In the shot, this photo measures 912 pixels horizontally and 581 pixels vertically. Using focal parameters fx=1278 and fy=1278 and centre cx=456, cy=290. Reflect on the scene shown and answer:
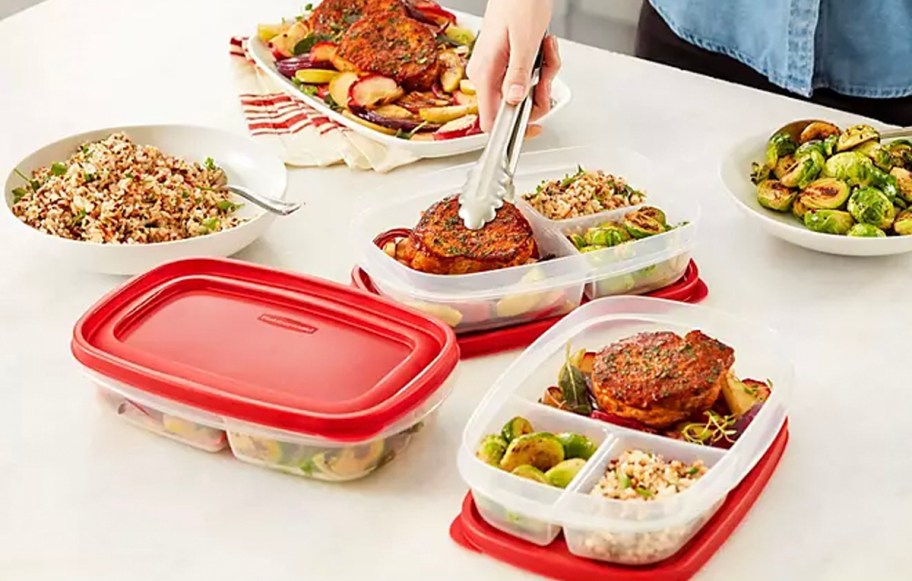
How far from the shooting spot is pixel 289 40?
6.73ft

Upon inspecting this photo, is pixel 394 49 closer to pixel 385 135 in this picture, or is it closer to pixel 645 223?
pixel 385 135

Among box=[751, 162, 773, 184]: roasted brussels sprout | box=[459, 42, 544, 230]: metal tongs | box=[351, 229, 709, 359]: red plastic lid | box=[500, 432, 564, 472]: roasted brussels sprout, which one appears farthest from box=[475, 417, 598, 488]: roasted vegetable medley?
box=[751, 162, 773, 184]: roasted brussels sprout

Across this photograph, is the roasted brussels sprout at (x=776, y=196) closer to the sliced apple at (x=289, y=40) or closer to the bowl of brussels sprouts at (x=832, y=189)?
the bowl of brussels sprouts at (x=832, y=189)

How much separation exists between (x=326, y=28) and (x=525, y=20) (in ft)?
1.88

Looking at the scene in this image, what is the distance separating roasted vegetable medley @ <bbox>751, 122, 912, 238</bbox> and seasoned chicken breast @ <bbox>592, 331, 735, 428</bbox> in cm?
37

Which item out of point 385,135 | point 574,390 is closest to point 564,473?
point 574,390

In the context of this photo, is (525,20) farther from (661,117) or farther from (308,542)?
(308,542)

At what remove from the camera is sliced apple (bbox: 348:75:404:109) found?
Result: 188 centimetres

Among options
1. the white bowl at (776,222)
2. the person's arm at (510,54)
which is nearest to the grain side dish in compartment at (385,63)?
the person's arm at (510,54)

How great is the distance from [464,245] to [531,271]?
0.08 m

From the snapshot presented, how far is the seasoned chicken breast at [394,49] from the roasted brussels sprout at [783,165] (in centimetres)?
57

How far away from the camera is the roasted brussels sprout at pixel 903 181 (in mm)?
1531

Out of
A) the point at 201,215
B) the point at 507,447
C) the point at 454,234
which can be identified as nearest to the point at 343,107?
the point at 201,215

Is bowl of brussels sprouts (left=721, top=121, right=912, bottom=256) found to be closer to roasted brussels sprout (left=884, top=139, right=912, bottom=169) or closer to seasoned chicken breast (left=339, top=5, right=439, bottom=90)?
roasted brussels sprout (left=884, top=139, right=912, bottom=169)
